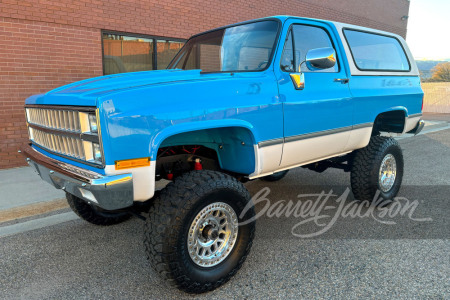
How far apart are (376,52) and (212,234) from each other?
10.9ft

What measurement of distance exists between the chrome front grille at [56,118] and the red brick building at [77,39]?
10.7 feet

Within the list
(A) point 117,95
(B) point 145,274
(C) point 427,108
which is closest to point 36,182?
(B) point 145,274

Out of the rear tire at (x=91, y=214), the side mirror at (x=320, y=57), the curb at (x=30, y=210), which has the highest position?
the side mirror at (x=320, y=57)

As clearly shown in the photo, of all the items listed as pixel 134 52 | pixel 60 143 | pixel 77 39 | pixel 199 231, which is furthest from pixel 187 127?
pixel 134 52

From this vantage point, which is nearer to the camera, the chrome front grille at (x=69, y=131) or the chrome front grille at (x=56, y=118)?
the chrome front grille at (x=69, y=131)

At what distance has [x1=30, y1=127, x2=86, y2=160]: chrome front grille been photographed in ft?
8.33

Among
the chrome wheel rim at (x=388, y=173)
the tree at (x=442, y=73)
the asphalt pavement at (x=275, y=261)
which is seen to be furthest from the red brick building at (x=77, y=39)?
the tree at (x=442, y=73)

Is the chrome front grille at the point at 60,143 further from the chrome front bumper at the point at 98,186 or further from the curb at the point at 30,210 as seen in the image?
the curb at the point at 30,210

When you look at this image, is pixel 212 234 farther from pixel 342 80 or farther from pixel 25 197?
pixel 25 197

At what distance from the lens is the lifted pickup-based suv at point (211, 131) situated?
7.72ft

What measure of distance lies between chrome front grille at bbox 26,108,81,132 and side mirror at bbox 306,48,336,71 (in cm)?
198

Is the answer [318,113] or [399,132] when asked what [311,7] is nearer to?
[399,132]

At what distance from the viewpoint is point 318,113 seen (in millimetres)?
3494

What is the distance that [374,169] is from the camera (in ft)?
14.0
